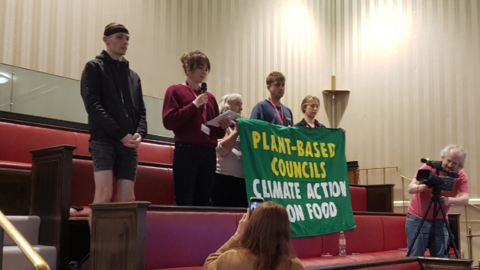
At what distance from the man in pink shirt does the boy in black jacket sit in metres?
2.14

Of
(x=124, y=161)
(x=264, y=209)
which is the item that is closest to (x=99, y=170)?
(x=124, y=161)

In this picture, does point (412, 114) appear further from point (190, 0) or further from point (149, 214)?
point (149, 214)

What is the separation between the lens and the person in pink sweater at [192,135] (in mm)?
3123

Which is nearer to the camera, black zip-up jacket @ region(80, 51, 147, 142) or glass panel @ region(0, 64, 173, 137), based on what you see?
black zip-up jacket @ region(80, 51, 147, 142)

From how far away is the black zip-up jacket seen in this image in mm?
2781

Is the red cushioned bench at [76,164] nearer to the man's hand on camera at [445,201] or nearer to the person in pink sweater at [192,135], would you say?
the person in pink sweater at [192,135]

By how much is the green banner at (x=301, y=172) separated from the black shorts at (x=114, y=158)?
0.98 metres

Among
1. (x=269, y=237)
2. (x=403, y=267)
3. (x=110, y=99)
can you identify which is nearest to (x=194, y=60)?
(x=110, y=99)

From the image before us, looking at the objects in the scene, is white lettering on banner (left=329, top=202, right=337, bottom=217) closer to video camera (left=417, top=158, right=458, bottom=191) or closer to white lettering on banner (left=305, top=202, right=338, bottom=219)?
white lettering on banner (left=305, top=202, right=338, bottom=219)

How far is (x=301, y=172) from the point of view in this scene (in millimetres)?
3998

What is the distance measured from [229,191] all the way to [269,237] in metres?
1.93

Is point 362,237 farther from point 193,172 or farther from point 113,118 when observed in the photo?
point 113,118

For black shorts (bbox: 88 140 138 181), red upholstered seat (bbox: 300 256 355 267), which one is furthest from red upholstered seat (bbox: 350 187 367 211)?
black shorts (bbox: 88 140 138 181)

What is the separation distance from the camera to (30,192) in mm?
3301
